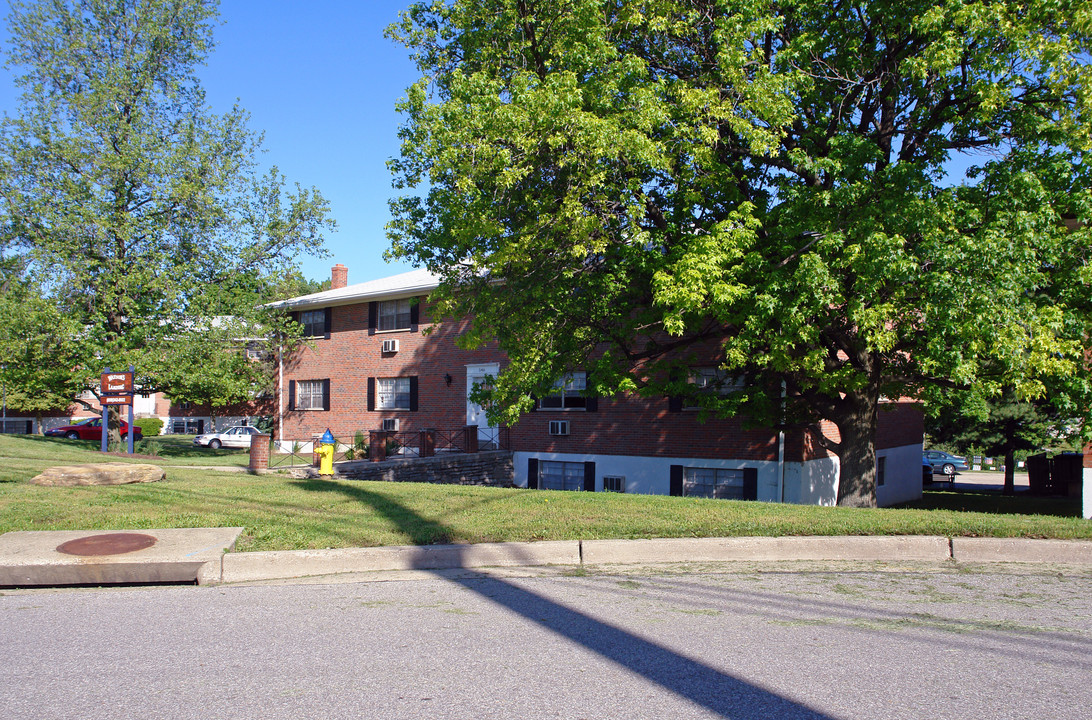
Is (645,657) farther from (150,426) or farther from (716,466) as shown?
(150,426)

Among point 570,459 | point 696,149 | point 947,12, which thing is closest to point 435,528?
point 696,149

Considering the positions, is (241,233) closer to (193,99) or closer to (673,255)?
(193,99)

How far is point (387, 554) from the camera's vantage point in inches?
312

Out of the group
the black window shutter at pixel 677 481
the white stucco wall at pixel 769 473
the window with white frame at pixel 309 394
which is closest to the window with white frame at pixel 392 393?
the window with white frame at pixel 309 394

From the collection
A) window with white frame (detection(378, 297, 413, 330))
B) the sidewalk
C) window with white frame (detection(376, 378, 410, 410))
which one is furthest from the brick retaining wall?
the sidewalk

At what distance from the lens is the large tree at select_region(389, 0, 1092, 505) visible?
10.5 m

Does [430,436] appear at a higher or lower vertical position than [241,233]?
lower

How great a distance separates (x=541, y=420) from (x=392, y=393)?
18.8 ft

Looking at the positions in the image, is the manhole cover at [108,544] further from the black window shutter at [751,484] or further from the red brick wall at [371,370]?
the red brick wall at [371,370]

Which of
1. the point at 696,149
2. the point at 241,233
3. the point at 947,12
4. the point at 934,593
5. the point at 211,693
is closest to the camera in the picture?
the point at 211,693

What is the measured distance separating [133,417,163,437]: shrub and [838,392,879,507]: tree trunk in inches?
1698

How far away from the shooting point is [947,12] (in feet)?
35.1

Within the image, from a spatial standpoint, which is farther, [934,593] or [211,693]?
[934,593]

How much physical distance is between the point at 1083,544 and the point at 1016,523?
0.85m
